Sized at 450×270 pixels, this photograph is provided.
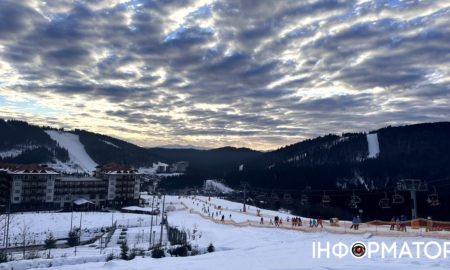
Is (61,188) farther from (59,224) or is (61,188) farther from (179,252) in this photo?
(179,252)

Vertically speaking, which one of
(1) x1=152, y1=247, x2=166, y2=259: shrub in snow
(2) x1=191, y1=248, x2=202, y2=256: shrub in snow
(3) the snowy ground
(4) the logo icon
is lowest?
(3) the snowy ground

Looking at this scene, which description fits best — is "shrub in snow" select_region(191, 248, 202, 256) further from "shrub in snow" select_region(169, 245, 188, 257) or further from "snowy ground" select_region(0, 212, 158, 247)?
"snowy ground" select_region(0, 212, 158, 247)

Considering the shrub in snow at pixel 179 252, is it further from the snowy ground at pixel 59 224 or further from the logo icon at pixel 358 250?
the snowy ground at pixel 59 224

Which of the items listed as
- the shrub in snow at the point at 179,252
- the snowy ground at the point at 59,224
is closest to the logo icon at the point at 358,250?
the shrub in snow at the point at 179,252

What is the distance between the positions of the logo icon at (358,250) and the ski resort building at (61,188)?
74507 millimetres

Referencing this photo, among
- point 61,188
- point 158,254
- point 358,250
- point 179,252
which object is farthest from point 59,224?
point 358,250

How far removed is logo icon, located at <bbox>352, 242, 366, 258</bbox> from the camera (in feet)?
67.6

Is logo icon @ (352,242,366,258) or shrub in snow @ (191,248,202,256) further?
shrub in snow @ (191,248,202,256)

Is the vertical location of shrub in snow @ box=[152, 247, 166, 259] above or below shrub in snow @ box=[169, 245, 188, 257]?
above

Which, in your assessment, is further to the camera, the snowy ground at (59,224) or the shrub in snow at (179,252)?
the snowy ground at (59,224)

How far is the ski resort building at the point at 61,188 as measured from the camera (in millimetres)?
91438

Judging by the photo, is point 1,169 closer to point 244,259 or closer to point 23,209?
point 23,209

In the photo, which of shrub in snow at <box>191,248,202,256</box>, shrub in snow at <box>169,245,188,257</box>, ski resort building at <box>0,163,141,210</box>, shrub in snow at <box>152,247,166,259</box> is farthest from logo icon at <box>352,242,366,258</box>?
ski resort building at <box>0,163,141,210</box>

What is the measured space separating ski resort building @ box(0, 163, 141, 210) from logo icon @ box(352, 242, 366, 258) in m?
74.5
